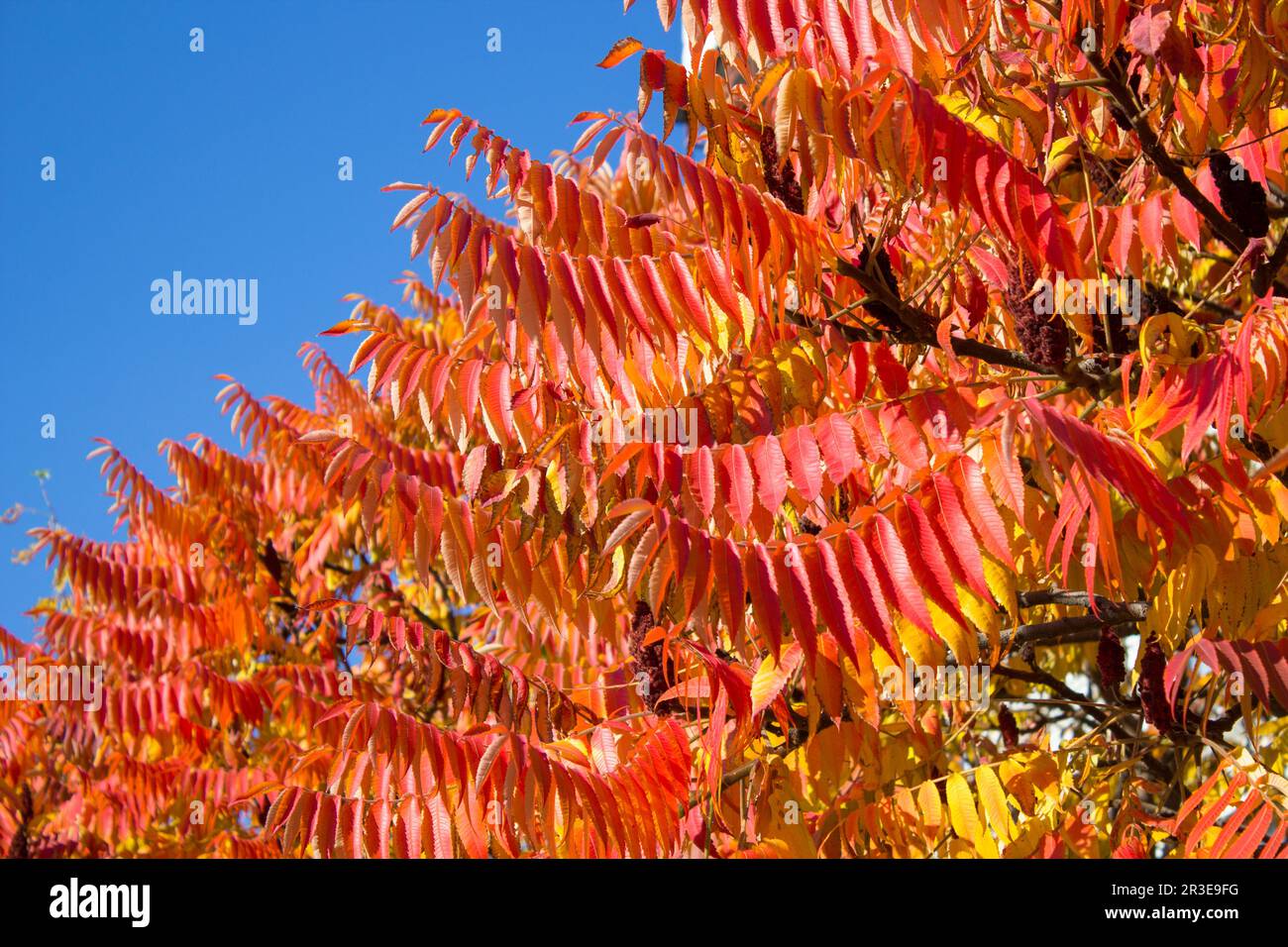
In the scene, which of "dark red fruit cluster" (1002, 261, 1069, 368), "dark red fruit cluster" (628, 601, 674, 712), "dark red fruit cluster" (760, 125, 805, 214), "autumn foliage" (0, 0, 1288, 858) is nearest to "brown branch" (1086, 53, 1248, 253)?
"autumn foliage" (0, 0, 1288, 858)

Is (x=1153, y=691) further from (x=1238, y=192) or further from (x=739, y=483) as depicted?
(x=739, y=483)

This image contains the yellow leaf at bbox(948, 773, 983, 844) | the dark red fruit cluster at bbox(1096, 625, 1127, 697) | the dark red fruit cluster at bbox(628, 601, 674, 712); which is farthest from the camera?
the dark red fruit cluster at bbox(628, 601, 674, 712)

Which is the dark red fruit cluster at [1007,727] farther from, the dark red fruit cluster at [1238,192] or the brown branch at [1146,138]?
the brown branch at [1146,138]

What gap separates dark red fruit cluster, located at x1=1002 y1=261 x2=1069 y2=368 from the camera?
3943 millimetres

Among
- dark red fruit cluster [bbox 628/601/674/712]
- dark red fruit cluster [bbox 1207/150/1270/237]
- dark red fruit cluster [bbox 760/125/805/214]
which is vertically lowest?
dark red fruit cluster [bbox 628/601/674/712]

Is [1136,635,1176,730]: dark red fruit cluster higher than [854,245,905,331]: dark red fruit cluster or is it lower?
lower

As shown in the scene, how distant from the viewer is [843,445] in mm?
3191

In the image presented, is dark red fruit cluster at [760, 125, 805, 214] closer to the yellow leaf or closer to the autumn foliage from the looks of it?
the autumn foliage

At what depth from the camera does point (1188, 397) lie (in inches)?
124

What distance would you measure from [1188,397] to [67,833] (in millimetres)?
9125

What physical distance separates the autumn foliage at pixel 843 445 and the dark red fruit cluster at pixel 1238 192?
0.03 feet

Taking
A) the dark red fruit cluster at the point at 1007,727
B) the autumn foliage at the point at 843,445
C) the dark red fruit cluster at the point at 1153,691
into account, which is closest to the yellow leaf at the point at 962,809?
the autumn foliage at the point at 843,445

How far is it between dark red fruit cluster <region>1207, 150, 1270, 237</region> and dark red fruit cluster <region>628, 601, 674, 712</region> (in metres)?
2.35

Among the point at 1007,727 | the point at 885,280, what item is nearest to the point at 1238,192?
the point at 885,280
